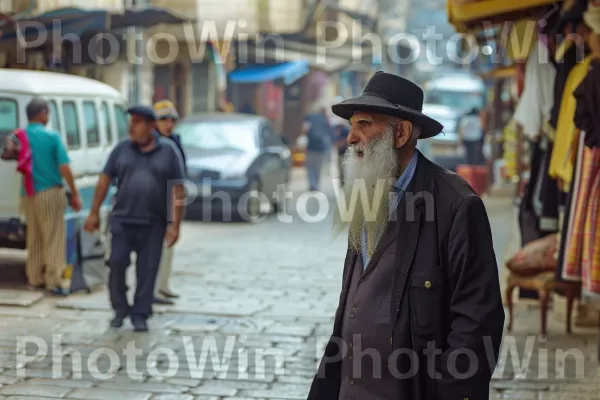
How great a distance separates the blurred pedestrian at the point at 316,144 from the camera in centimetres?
2334

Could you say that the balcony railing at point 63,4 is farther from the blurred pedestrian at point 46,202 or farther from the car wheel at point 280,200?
the blurred pedestrian at point 46,202

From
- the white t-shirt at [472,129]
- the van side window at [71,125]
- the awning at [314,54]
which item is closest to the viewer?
the van side window at [71,125]

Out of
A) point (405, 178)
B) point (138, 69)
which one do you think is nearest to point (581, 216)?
point (405, 178)

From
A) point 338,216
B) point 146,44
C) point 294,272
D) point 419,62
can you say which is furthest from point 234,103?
point 419,62

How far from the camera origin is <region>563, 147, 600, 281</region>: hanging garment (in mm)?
7461

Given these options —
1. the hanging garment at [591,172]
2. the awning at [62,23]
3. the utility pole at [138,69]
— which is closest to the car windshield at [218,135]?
the awning at [62,23]

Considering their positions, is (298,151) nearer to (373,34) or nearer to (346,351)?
(373,34)

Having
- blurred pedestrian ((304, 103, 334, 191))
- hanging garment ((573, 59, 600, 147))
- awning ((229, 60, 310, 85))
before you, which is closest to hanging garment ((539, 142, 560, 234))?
hanging garment ((573, 59, 600, 147))

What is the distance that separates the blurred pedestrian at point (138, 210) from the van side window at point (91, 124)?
351 cm

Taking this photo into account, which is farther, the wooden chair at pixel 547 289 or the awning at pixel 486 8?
the awning at pixel 486 8

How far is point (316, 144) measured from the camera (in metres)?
23.4

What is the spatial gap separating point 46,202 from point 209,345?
114 inches

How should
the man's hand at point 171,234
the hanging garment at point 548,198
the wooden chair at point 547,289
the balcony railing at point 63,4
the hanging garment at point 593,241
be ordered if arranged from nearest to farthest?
the hanging garment at point 593,241 < the wooden chair at point 547,289 < the hanging garment at point 548,198 < the man's hand at point 171,234 < the balcony railing at point 63,4

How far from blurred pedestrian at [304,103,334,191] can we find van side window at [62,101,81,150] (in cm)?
1133
